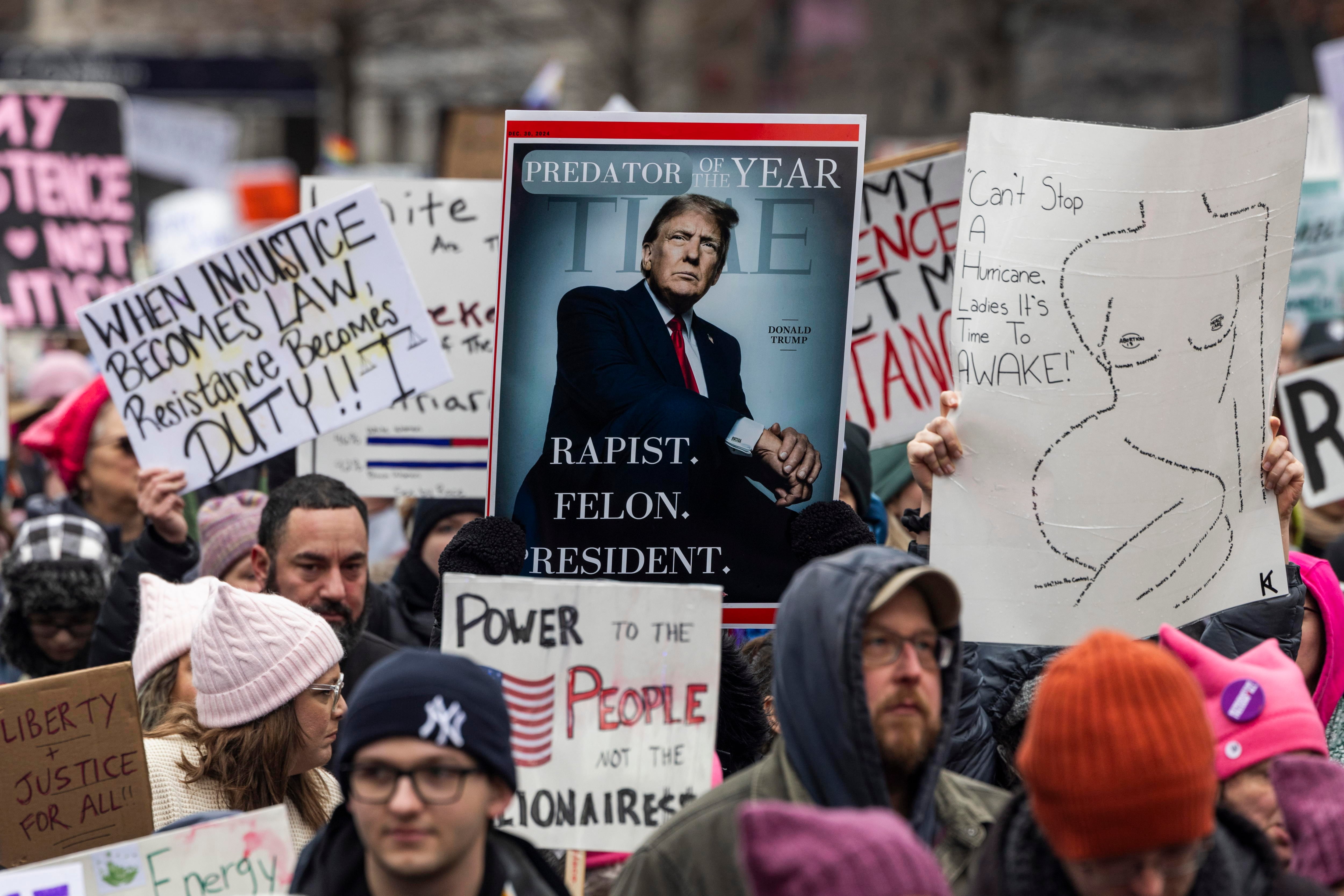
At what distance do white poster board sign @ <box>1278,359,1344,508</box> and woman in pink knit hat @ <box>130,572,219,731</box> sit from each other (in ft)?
11.5

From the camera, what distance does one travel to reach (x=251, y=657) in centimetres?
385

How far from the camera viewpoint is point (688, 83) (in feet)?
93.2

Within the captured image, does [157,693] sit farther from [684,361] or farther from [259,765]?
[684,361]

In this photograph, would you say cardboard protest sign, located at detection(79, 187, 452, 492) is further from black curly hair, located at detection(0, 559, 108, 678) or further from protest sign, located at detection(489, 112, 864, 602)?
protest sign, located at detection(489, 112, 864, 602)

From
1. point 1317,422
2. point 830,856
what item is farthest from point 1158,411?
point 1317,422

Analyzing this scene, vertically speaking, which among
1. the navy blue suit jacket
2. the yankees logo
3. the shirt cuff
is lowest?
the yankees logo

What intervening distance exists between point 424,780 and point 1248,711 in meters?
1.54

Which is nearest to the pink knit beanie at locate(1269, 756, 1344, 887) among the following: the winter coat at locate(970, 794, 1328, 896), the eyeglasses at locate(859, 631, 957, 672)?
the winter coat at locate(970, 794, 1328, 896)

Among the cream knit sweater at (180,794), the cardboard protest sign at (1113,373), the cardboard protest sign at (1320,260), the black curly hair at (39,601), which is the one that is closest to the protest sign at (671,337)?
the cardboard protest sign at (1113,373)

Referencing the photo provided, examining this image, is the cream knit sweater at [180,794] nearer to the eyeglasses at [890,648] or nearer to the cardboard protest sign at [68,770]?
the cardboard protest sign at [68,770]

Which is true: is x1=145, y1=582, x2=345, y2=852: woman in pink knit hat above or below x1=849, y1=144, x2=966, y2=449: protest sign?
below

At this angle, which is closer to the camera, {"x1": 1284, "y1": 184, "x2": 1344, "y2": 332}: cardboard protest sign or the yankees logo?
the yankees logo

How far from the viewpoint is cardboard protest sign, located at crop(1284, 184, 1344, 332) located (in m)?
8.67

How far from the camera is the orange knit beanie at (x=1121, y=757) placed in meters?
2.43
